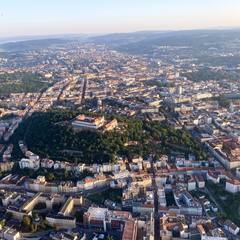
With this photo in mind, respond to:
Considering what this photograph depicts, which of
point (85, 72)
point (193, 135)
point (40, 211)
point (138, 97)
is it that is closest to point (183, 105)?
point (138, 97)

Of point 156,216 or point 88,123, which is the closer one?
point 156,216

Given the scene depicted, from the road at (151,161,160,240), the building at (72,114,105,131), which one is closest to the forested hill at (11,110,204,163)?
the building at (72,114,105,131)

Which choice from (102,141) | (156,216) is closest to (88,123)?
(102,141)

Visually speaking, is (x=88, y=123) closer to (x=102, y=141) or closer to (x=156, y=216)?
(x=102, y=141)

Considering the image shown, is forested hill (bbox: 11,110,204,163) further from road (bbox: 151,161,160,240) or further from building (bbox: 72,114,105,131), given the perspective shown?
road (bbox: 151,161,160,240)

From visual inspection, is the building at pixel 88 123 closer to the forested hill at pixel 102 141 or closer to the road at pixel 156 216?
the forested hill at pixel 102 141

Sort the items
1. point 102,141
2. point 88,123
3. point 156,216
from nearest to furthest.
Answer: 1. point 156,216
2. point 102,141
3. point 88,123

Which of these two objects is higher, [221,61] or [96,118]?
[96,118]

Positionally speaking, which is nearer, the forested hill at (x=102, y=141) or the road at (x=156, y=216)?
the road at (x=156, y=216)

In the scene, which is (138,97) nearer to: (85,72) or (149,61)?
(85,72)

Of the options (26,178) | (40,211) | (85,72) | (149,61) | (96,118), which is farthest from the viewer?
(149,61)

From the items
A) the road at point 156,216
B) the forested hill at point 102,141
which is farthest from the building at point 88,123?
the road at point 156,216
